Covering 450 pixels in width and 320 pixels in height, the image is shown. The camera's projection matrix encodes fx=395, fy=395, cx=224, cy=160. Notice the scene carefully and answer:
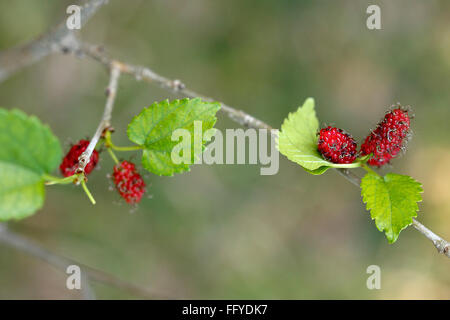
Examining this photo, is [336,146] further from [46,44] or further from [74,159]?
[46,44]

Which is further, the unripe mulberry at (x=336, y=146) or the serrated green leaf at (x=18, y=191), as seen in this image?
the unripe mulberry at (x=336, y=146)

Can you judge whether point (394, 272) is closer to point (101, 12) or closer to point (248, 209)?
point (248, 209)

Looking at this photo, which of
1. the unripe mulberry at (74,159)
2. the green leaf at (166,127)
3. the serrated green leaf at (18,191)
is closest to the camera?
the serrated green leaf at (18,191)

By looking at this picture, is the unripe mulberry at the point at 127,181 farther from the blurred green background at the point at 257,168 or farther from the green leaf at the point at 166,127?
the blurred green background at the point at 257,168

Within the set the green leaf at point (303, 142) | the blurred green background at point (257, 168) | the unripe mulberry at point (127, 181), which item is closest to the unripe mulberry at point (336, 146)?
the green leaf at point (303, 142)

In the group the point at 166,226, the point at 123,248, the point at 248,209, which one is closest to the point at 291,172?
the point at 248,209

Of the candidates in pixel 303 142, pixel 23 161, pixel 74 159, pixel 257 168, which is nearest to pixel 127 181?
pixel 74 159
